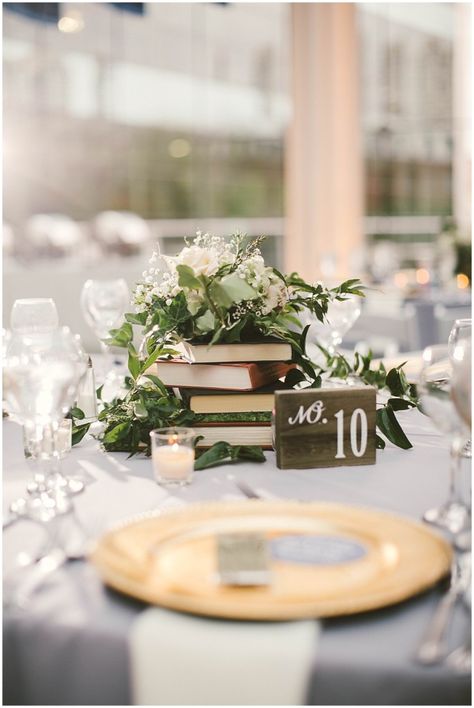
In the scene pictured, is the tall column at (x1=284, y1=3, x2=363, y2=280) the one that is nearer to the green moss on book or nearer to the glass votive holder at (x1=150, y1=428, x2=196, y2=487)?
the green moss on book

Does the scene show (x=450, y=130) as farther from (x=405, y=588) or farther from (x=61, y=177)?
(x=405, y=588)

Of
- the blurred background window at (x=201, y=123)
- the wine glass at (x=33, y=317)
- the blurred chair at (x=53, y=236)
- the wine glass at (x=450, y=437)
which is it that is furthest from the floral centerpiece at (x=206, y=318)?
the blurred chair at (x=53, y=236)

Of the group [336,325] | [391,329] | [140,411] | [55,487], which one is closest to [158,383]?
[140,411]

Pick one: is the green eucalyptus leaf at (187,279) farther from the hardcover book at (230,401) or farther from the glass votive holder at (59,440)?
the glass votive holder at (59,440)

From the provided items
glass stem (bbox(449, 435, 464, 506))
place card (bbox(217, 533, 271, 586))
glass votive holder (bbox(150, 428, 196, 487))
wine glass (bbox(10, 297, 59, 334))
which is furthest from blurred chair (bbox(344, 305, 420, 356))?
place card (bbox(217, 533, 271, 586))

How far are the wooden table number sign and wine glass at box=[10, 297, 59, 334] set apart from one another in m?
0.79

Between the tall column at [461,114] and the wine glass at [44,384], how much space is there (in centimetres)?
834

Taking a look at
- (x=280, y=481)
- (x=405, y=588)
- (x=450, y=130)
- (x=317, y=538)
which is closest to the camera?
(x=405, y=588)

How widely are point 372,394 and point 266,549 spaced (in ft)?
1.65

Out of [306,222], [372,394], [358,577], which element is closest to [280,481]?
[372,394]

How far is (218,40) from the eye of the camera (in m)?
9.29

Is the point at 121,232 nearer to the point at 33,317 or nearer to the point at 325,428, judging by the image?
the point at 33,317

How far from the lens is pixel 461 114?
912 centimetres

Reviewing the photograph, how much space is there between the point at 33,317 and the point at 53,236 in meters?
7.86
